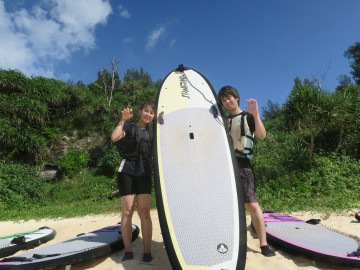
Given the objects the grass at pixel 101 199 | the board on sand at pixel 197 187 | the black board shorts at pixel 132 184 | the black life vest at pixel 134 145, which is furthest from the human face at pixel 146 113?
the grass at pixel 101 199

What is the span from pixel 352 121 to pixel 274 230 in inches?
241

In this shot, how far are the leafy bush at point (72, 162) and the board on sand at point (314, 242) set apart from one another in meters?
10.6

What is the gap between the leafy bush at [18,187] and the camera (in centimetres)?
915

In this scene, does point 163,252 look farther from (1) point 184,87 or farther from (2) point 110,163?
(2) point 110,163

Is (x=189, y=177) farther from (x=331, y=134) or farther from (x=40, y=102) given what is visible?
(x=40, y=102)

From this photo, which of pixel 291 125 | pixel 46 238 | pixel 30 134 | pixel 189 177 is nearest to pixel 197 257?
pixel 189 177

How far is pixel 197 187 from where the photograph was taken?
307 centimetres

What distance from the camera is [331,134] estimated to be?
9055 mm

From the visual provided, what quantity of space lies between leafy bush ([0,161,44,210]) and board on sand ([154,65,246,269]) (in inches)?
275

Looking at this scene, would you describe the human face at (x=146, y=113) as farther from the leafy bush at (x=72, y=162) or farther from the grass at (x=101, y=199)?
the leafy bush at (x=72, y=162)

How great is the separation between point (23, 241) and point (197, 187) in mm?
2643

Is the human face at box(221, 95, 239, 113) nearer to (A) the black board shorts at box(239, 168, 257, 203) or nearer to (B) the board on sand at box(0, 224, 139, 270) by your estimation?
(A) the black board shorts at box(239, 168, 257, 203)

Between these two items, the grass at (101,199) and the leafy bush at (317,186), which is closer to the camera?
the grass at (101,199)

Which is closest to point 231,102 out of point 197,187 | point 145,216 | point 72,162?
point 197,187
